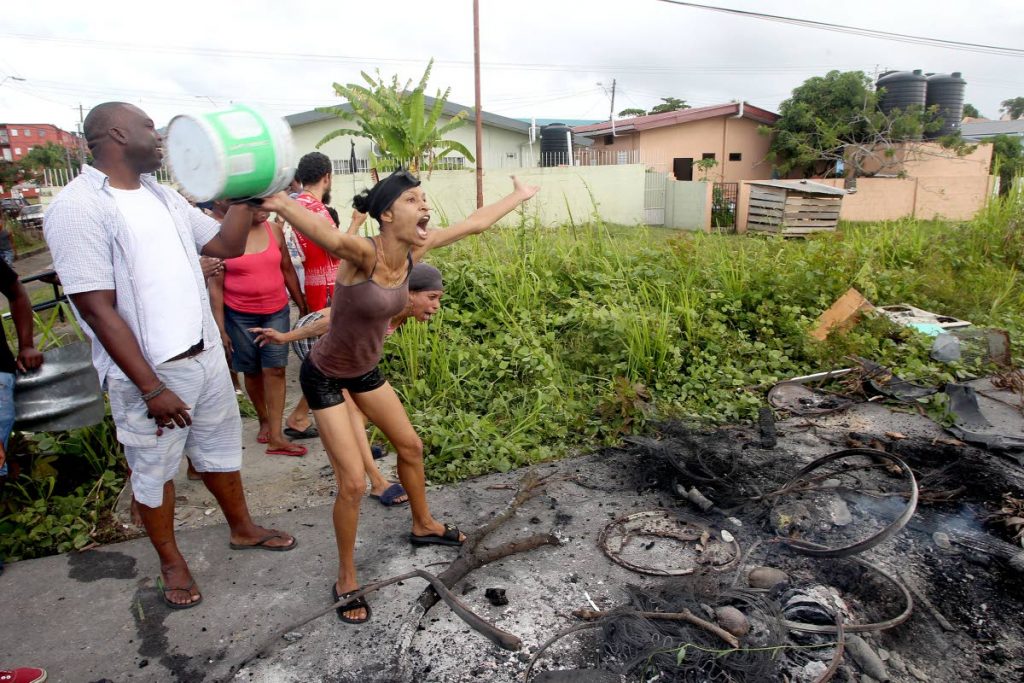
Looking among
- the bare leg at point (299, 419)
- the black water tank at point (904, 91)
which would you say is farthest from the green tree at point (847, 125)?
the bare leg at point (299, 419)

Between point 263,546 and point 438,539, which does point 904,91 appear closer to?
point 438,539

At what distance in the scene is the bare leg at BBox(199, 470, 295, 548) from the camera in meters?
3.21

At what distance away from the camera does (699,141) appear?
23.2 m

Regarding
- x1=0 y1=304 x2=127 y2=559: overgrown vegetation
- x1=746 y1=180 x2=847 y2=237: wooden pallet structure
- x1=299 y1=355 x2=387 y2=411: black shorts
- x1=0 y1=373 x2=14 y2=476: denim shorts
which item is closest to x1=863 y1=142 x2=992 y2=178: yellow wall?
x1=746 y1=180 x2=847 y2=237: wooden pallet structure

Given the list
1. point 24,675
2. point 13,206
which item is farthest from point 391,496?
point 13,206

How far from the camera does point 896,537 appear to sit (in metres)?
3.43

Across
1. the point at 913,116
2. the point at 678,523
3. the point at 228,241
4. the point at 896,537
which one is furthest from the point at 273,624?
the point at 913,116

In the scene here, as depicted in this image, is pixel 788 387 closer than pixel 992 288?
Yes

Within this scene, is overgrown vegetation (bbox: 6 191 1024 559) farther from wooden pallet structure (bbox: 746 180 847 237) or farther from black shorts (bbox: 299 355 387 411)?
wooden pallet structure (bbox: 746 180 847 237)

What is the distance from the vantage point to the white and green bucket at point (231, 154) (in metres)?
2.09

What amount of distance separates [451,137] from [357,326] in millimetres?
18706

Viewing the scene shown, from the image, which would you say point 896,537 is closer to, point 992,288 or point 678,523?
point 678,523

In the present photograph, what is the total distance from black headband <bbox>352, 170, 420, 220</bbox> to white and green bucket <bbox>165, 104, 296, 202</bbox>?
1.89 ft

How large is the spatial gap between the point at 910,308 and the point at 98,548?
24.2 feet
